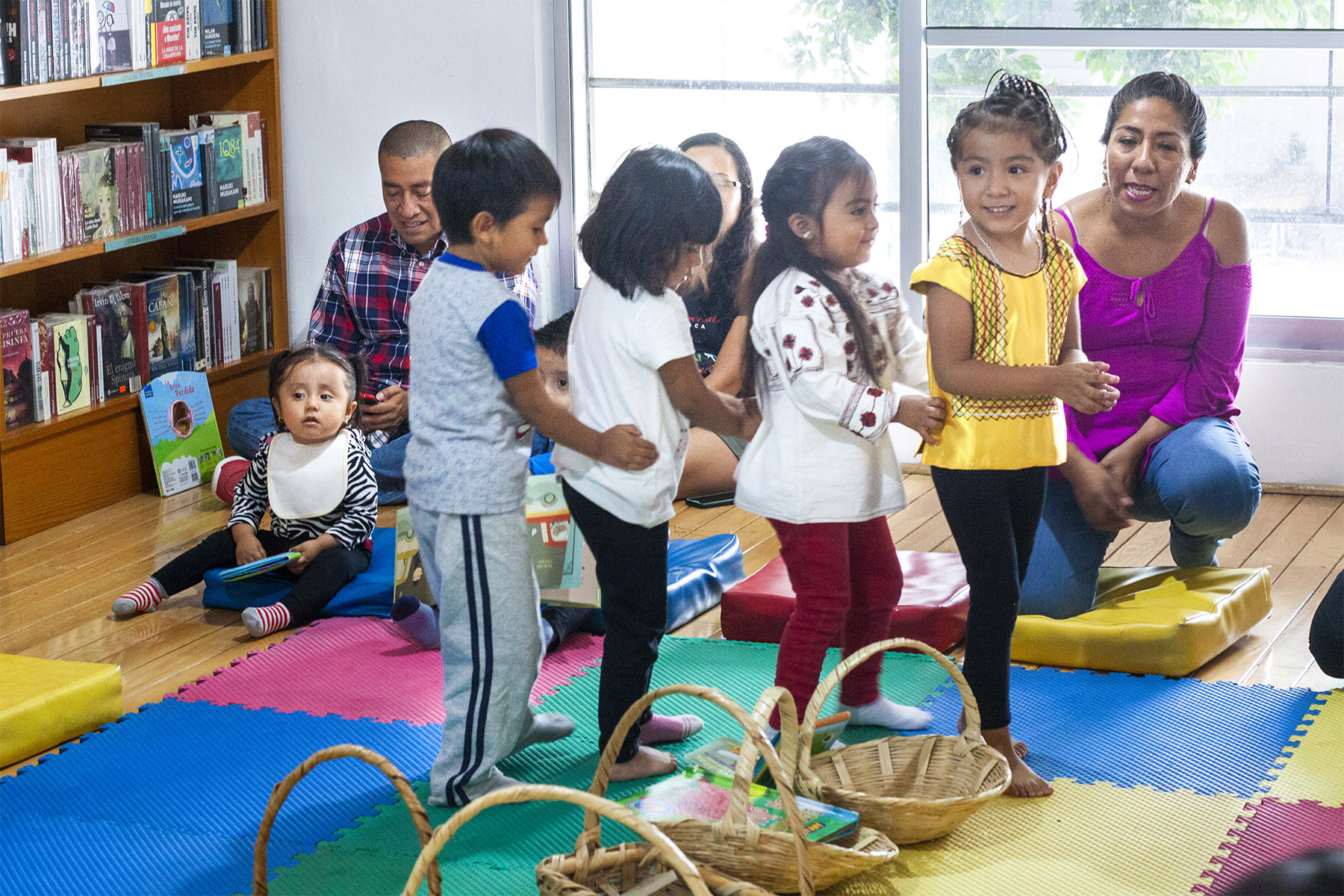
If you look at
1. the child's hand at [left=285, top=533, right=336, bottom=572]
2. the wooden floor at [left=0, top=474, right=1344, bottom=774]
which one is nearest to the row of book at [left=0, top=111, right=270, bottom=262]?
the wooden floor at [left=0, top=474, right=1344, bottom=774]

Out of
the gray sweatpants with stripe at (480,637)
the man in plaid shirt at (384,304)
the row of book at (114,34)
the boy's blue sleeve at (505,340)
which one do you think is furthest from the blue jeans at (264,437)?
the boy's blue sleeve at (505,340)

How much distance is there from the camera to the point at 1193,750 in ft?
6.98

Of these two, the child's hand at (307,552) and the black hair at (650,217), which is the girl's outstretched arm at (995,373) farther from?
the child's hand at (307,552)

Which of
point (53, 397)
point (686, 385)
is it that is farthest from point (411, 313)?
point (53, 397)

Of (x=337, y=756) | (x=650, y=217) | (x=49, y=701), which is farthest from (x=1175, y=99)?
(x=49, y=701)

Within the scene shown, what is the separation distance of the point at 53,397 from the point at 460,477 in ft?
6.80

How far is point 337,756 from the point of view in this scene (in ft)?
4.93

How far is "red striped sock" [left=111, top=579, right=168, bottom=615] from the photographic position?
A: 2832 mm

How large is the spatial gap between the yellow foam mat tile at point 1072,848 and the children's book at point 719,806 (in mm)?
109

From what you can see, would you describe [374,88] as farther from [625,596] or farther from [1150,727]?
[1150,727]

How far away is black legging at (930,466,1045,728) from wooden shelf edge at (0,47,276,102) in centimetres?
252

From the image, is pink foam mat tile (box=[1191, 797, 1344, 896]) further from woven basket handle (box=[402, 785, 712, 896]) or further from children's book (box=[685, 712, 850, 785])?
woven basket handle (box=[402, 785, 712, 896])

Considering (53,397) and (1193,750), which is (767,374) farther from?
(53,397)

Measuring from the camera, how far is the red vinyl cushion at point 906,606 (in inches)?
99.0
